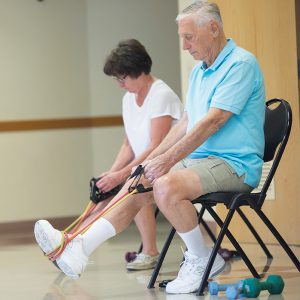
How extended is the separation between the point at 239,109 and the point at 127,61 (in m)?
1.07

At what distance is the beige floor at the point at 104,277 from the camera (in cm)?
340

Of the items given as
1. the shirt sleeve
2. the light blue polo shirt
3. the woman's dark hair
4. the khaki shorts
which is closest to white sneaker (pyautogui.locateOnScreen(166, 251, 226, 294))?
the khaki shorts

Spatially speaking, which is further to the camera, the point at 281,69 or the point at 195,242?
the point at 281,69

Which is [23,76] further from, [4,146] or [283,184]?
[283,184]

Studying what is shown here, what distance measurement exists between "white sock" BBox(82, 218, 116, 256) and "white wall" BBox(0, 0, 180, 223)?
11.5ft

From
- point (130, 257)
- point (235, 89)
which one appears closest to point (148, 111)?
point (130, 257)

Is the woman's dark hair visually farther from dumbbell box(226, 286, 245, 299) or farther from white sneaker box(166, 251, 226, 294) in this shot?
dumbbell box(226, 286, 245, 299)

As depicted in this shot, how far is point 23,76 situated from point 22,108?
273 millimetres

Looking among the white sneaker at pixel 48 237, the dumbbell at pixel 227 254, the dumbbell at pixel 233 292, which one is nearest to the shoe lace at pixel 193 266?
the dumbbell at pixel 233 292

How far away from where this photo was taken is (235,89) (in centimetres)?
325

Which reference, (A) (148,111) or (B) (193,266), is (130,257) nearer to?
(A) (148,111)

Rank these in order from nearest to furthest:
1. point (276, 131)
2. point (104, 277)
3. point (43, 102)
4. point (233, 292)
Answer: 1. point (233, 292)
2. point (276, 131)
3. point (104, 277)
4. point (43, 102)

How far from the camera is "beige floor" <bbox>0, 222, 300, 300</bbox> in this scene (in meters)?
3.40

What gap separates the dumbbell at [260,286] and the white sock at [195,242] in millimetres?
243
